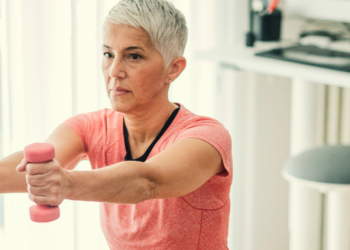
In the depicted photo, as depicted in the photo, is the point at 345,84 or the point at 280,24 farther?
the point at 280,24

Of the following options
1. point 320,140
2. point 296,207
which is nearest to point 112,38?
point 296,207

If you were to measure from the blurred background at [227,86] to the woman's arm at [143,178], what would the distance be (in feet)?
2.23

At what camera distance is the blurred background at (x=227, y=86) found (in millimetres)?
1642

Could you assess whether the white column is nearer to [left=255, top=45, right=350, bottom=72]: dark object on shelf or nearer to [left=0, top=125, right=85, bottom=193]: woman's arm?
[left=255, top=45, right=350, bottom=72]: dark object on shelf

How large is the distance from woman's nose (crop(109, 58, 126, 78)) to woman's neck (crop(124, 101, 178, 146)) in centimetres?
13

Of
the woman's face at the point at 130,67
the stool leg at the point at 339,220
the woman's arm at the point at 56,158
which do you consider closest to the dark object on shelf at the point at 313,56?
the stool leg at the point at 339,220

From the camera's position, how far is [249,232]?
7.45 ft

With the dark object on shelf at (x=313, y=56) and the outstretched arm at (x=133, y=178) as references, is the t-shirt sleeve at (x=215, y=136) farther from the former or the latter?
the dark object on shelf at (x=313, y=56)

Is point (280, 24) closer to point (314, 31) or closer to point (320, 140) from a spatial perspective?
point (314, 31)

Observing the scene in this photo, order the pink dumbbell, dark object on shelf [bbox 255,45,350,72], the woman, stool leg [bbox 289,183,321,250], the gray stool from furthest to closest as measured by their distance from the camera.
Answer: stool leg [bbox 289,183,321,250] < dark object on shelf [bbox 255,45,350,72] < the gray stool < the woman < the pink dumbbell

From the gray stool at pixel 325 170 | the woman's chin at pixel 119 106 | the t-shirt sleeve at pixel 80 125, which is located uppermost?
the woman's chin at pixel 119 106

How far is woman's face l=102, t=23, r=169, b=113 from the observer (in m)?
1.06

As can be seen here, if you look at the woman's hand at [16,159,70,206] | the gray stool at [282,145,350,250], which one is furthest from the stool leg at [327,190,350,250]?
the woman's hand at [16,159,70,206]

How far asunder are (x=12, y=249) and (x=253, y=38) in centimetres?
117
